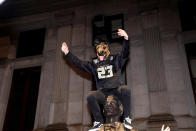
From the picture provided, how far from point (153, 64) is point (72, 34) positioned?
4334 mm

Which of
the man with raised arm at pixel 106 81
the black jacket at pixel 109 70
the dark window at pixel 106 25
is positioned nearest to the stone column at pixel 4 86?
the dark window at pixel 106 25

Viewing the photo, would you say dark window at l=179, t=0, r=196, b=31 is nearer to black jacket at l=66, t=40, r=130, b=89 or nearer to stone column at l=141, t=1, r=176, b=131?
stone column at l=141, t=1, r=176, b=131

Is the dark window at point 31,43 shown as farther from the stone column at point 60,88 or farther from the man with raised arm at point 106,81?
the man with raised arm at point 106,81

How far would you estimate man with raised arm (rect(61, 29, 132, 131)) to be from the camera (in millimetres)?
9586

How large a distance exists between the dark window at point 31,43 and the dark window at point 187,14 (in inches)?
273

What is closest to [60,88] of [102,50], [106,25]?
[102,50]

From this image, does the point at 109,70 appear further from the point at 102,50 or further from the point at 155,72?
the point at 155,72

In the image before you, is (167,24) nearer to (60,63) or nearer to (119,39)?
(119,39)

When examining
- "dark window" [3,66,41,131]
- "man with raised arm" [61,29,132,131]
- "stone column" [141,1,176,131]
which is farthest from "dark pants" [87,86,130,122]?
"dark window" [3,66,41,131]

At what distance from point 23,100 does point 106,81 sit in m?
5.60

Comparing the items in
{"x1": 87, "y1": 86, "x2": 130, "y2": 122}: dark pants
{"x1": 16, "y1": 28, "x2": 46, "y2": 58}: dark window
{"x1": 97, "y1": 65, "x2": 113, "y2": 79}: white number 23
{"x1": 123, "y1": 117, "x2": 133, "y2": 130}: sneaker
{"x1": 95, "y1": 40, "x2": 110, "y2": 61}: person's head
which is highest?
{"x1": 16, "y1": 28, "x2": 46, "y2": 58}: dark window

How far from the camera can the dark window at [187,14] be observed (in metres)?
13.6

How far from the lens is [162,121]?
11141 millimetres

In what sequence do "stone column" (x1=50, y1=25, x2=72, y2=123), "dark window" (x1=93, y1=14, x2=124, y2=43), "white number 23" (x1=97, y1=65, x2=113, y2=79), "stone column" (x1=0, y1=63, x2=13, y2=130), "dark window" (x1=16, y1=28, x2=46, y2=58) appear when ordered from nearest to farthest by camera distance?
1. "white number 23" (x1=97, y1=65, x2=113, y2=79)
2. "stone column" (x1=50, y1=25, x2=72, y2=123)
3. "stone column" (x1=0, y1=63, x2=13, y2=130)
4. "dark window" (x1=93, y1=14, x2=124, y2=43)
5. "dark window" (x1=16, y1=28, x2=46, y2=58)
